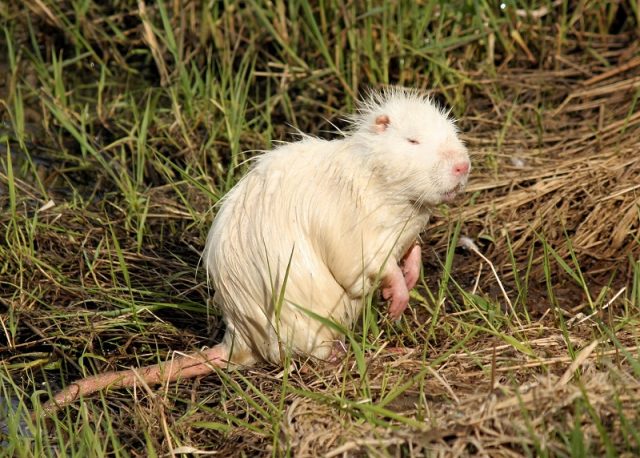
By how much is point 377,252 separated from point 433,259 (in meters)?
1.23

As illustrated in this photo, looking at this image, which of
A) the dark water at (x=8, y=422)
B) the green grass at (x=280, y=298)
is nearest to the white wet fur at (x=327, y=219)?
the green grass at (x=280, y=298)

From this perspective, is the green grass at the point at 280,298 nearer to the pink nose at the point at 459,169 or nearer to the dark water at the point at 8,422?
the dark water at the point at 8,422

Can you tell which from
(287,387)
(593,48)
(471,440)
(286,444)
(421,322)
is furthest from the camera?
(593,48)

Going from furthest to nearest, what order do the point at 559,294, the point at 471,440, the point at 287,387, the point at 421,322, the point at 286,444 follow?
1. the point at 559,294
2. the point at 421,322
3. the point at 287,387
4. the point at 286,444
5. the point at 471,440

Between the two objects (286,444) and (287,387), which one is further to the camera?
(287,387)

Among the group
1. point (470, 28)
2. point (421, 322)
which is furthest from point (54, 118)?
point (421, 322)

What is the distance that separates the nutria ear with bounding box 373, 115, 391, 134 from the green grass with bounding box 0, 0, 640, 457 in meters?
0.57

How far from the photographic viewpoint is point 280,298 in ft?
11.7

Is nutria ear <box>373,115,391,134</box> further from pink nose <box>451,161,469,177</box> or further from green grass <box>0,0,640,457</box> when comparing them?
green grass <box>0,0,640,457</box>

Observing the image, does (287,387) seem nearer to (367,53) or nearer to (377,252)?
(377,252)

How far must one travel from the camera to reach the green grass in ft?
11.0

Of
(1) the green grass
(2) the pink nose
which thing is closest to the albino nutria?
(2) the pink nose

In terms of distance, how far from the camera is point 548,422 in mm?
3023

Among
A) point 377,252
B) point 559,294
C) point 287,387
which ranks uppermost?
point 377,252
